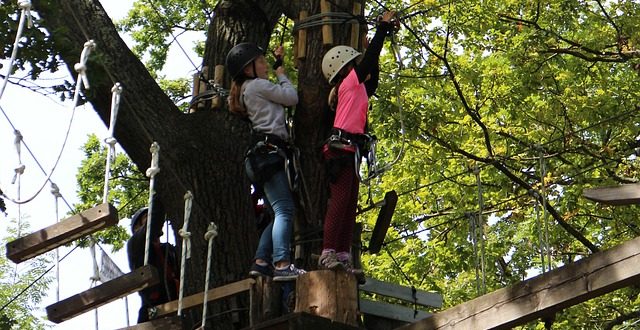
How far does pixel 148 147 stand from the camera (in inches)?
267

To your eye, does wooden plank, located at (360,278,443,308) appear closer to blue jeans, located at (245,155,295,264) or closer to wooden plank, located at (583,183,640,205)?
blue jeans, located at (245,155,295,264)

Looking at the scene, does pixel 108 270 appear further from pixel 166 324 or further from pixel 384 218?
pixel 384 218

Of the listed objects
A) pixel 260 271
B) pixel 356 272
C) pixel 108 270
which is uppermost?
pixel 108 270

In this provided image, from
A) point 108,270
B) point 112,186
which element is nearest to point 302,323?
point 108,270

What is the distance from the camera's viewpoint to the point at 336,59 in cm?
643

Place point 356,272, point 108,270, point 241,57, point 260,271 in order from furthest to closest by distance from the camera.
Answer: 1. point 241,57
2. point 108,270
3. point 260,271
4. point 356,272

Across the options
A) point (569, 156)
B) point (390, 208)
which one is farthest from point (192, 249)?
point (569, 156)

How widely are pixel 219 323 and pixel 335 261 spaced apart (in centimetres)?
104

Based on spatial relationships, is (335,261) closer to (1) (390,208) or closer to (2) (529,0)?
(1) (390,208)

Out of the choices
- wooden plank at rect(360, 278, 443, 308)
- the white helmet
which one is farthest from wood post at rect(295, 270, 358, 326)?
the white helmet

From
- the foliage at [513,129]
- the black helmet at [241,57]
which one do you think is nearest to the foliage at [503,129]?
the foliage at [513,129]

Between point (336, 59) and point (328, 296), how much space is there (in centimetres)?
Answer: 164

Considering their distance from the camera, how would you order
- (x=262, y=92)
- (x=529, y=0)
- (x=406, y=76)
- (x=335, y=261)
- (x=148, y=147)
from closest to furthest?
(x=335, y=261) < (x=262, y=92) < (x=148, y=147) < (x=406, y=76) < (x=529, y=0)

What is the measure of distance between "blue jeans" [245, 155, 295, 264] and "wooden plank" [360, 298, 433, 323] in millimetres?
571
